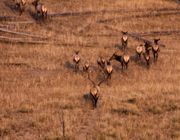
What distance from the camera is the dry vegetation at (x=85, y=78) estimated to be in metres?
24.5

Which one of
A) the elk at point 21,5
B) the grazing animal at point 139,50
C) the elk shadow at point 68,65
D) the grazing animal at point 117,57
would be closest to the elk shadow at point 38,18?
the elk at point 21,5

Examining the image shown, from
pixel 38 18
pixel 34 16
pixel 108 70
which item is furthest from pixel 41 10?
pixel 108 70

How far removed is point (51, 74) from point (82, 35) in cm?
743

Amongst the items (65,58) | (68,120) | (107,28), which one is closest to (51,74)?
(65,58)

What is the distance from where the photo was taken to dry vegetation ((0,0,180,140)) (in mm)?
24500

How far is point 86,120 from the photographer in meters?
25.2

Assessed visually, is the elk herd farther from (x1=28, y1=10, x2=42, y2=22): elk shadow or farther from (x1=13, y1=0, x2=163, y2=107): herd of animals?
(x1=28, y1=10, x2=42, y2=22): elk shadow

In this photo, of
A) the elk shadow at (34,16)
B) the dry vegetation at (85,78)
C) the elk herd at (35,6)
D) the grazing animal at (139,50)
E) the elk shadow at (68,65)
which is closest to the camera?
the dry vegetation at (85,78)

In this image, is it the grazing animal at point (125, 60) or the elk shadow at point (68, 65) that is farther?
the grazing animal at point (125, 60)

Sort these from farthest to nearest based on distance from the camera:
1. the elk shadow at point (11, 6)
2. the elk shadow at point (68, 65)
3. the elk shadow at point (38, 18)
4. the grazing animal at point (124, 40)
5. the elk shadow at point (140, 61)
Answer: the elk shadow at point (11, 6) < the elk shadow at point (38, 18) < the grazing animal at point (124, 40) < the elk shadow at point (140, 61) < the elk shadow at point (68, 65)

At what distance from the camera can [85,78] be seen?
101 ft

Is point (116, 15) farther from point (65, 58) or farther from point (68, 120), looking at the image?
point (68, 120)

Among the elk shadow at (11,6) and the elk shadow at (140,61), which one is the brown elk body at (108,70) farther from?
the elk shadow at (11,6)

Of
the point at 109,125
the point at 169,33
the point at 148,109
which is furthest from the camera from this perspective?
the point at 169,33
